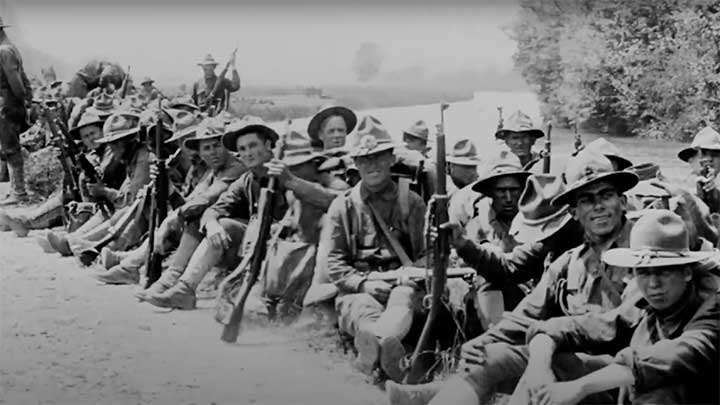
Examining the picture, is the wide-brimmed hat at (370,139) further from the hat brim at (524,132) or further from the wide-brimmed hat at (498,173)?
the hat brim at (524,132)

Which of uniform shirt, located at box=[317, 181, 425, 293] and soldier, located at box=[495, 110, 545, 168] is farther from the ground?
soldier, located at box=[495, 110, 545, 168]

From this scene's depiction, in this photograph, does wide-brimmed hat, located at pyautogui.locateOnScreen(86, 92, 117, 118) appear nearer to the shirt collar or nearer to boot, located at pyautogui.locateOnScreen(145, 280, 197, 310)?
boot, located at pyautogui.locateOnScreen(145, 280, 197, 310)

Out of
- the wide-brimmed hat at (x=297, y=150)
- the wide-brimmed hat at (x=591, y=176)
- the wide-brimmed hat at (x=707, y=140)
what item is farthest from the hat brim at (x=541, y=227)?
the wide-brimmed hat at (x=297, y=150)

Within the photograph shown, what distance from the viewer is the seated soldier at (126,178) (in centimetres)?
892

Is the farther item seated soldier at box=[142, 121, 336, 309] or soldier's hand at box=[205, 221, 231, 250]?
soldier's hand at box=[205, 221, 231, 250]

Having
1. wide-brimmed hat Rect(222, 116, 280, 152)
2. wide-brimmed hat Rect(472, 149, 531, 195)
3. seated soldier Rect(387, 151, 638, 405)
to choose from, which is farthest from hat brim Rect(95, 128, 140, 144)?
seated soldier Rect(387, 151, 638, 405)

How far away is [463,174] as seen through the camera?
21.8 feet

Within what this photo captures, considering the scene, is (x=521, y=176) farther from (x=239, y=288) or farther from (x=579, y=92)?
(x=239, y=288)

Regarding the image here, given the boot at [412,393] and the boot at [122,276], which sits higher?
the boot at [412,393]

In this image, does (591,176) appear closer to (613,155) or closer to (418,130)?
(613,155)

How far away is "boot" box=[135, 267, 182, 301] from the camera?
24.2 ft

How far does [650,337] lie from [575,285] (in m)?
0.48

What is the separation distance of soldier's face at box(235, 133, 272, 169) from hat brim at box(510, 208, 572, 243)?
2395mm

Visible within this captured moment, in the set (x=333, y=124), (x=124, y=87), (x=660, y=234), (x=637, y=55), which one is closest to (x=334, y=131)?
(x=333, y=124)
